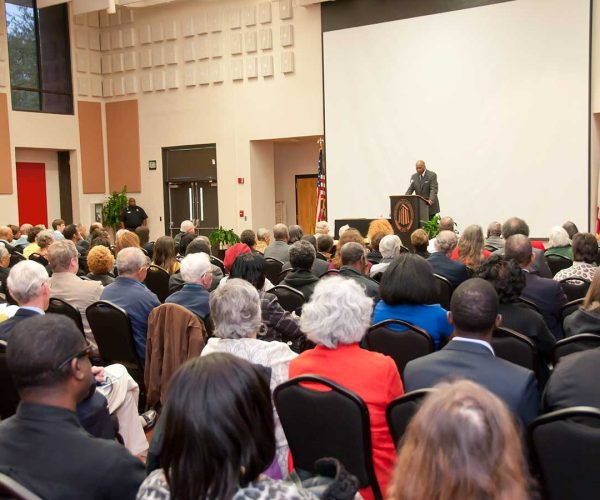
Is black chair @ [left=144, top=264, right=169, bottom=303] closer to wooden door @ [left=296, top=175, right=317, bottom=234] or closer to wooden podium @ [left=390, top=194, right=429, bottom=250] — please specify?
wooden podium @ [left=390, top=194, right=429, bottom=250]

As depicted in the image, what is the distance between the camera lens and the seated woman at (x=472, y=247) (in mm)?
6082

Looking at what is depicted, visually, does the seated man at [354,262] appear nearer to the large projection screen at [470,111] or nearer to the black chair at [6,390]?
the black chair at [6,390]

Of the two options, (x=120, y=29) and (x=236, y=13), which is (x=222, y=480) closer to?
(x=236, y=13)

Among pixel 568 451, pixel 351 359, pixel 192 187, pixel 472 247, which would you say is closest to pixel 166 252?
pixel 472 247

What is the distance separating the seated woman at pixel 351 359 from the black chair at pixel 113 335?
5.98 feet

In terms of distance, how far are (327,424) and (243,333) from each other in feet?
2.42

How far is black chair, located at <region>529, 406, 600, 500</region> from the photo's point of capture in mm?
2031

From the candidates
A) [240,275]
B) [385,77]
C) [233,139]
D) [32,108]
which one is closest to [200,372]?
[240,275]

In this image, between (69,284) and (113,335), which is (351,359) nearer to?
(113,335)

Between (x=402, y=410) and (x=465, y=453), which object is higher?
(x=465, y=453)

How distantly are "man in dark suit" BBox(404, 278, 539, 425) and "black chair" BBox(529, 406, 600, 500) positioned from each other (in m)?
0.31

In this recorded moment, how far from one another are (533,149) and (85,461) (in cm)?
1144

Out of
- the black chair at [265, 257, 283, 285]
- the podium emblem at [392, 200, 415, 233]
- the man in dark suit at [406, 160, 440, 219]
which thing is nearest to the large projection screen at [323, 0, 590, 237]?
the man in dark suit at [406, 160, 440, 219]

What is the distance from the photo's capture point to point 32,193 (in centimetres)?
1652
